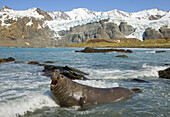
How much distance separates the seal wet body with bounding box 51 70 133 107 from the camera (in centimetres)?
862

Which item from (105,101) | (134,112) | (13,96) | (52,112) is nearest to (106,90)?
(105,101)

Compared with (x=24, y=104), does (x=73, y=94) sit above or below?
above

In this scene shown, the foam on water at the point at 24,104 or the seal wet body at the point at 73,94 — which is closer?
the foam on water at the point at 24,104

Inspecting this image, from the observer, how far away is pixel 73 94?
29.1 feet

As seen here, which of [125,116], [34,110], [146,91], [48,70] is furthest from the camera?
[48,70]

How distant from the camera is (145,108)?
348 inches

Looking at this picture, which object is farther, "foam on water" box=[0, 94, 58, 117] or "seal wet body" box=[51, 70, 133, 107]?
"seal wet body" box=[51, 70, 133, 107]

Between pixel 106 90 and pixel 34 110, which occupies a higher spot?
pixel 106 90

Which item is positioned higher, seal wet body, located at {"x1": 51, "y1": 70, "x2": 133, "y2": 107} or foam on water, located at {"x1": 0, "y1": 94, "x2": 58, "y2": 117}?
Answer: seal wet body, located at {"x1": 51, "y1": 70, "x2": 133, "y2": 107}

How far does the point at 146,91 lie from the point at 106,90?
3.47 metres

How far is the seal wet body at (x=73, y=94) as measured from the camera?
8.62 meters

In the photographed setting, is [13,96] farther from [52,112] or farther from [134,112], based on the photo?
[134,112]

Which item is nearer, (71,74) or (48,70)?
(71,74)

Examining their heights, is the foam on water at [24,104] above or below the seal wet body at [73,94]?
below
